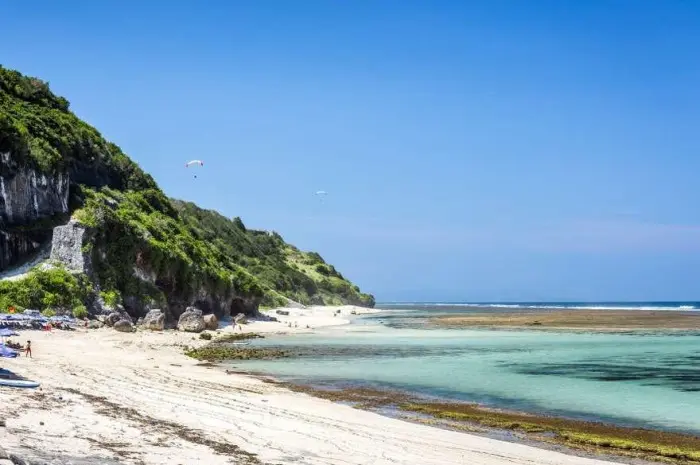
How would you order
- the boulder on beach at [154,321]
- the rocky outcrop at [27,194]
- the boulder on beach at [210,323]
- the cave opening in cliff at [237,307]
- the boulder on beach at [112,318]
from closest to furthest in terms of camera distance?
the boulder on beach at [112,318]
the rocky outcrop at [27,194]
the boulder on beach at [154,321]
the boulder on beach at [210,323]
the cave opening in cliff at [237,307]

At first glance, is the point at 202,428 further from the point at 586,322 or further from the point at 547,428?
the point at 586,322

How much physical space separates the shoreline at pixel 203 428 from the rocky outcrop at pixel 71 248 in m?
22.8

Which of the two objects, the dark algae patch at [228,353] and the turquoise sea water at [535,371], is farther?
the dark algae patch at [228,353]

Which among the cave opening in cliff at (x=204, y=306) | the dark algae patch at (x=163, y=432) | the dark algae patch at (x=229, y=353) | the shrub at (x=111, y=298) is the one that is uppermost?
the shrub at (x=111, y=298)

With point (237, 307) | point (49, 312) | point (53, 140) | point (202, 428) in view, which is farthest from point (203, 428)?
point (237, 307)

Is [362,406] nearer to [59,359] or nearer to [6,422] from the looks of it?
[6,422]

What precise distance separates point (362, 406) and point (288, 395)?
281 cm

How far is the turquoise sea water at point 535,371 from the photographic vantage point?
70.9 feet

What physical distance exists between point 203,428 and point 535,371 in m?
20.4

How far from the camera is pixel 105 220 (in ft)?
164

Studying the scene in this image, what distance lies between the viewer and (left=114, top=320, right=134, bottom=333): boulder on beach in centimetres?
4162

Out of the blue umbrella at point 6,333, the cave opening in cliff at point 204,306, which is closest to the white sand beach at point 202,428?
the blue umbrella at point 6,333

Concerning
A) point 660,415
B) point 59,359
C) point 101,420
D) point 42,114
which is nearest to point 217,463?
point 101,420

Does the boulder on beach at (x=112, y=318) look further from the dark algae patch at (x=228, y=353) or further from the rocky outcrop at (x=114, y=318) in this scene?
the dark algae patch at (x=228, y=353)
